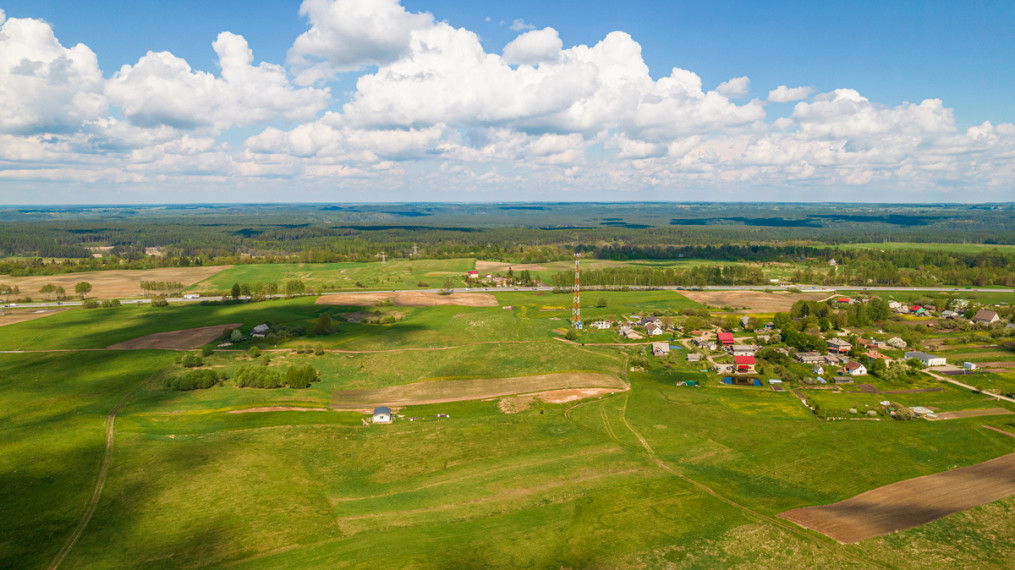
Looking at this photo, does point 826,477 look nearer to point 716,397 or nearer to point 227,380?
point 716,397

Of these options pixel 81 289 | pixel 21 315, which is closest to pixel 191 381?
pixel 21 315

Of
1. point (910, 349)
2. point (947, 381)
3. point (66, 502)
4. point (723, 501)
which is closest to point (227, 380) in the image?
point (66, 502)

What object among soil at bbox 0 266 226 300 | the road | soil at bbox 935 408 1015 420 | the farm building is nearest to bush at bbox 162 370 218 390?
the road

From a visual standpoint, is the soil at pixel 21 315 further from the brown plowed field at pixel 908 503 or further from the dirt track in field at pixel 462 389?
the brown plowed field at pixel 908 503

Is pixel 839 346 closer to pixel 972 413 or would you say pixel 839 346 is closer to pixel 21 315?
pixel 972 413

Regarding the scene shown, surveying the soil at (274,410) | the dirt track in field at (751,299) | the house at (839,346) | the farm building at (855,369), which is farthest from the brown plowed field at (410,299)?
the farm building at (855,369)
